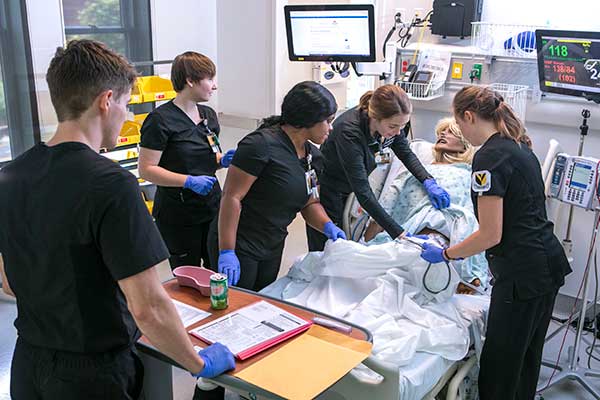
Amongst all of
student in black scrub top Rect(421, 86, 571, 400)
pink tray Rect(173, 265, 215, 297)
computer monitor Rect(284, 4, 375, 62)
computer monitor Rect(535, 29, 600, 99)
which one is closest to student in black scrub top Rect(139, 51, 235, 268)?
pink tray Rect(173, 265, 215, 297)

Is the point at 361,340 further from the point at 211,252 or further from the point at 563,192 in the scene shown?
the point at 563,192

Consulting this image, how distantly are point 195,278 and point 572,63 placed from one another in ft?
6.80

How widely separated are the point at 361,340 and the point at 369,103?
1247mm

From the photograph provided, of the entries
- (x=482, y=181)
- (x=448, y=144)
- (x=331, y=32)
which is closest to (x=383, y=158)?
(x=448, y=144)

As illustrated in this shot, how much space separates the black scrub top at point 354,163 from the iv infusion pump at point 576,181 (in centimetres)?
73

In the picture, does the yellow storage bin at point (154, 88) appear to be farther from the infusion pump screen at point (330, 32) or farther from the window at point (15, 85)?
the infusion pump screen at point (330, 32)

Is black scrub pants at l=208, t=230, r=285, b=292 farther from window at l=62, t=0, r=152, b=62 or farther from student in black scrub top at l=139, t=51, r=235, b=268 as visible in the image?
window at l=62, t=0, r=152, b=62

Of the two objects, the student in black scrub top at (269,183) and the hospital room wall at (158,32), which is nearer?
the student in black scrub top at (269,183)

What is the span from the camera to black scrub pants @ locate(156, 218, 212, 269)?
2.51 meters

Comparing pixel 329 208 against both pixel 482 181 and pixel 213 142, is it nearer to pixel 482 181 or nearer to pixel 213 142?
pixel 213 142

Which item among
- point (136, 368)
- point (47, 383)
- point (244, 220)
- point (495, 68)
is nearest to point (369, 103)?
point (244, 220)

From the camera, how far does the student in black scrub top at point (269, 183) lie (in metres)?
2.00

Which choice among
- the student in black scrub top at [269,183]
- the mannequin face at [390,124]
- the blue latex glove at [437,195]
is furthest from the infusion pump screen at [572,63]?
the student in black scrub top at [269,183]

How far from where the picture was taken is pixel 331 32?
9.84 ft
